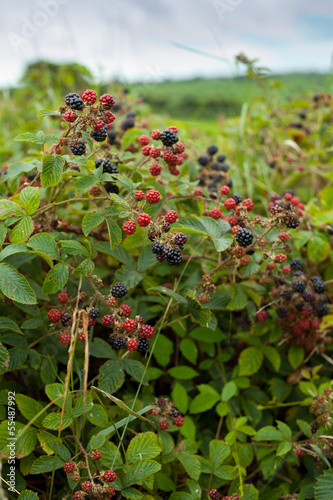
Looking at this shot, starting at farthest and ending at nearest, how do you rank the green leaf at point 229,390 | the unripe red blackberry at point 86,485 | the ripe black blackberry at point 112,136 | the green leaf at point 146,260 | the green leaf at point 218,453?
the ripe black blackberry at point 112,136
the green leaf at point 229,390
the green leaf at point 146,260
the green leaf at point 218,453
the unripe red blackberry at point 86,485

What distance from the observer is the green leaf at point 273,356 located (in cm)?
177

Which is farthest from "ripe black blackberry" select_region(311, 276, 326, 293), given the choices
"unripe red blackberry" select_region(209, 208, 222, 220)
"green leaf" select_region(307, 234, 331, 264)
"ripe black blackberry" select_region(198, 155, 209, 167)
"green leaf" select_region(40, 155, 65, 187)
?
"green leaf" select_region(40, 155, 65, 187)

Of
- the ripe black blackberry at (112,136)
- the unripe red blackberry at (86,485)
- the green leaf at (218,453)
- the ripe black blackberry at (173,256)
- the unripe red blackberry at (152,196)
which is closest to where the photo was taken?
the unripe red blackberry at (86,485)

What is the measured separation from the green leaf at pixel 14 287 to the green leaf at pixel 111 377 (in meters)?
0.41

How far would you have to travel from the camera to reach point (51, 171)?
1324mm

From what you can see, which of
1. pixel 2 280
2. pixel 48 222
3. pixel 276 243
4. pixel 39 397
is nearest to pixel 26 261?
pixel 48 222

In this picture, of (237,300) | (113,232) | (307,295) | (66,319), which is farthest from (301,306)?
(66,319)

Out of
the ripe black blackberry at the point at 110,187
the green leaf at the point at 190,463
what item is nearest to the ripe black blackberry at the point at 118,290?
the ripe black blackberry at the point at 110,187

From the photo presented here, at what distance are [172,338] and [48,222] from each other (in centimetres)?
85

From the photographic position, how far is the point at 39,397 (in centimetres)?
157

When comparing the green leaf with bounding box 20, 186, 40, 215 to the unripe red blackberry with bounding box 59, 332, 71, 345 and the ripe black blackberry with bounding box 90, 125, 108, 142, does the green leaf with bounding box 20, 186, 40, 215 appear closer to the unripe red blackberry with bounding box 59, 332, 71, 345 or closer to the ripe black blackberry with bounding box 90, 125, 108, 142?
the ripe black blackberry with bounding box 90, 125, 108, 142

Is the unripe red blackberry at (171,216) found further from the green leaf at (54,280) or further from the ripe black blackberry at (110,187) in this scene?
the green leaf at (54,280)

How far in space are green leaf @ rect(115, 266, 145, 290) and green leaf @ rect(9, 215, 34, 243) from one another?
1.25ft

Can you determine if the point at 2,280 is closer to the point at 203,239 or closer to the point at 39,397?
the point at 39,397
